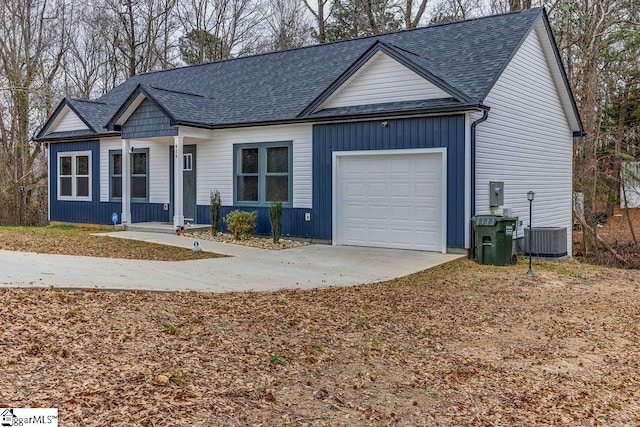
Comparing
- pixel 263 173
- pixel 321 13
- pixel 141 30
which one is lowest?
pixel 263 173

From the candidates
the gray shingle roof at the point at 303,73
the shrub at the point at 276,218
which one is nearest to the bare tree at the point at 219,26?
the gray shingle roof at the point at 303,73

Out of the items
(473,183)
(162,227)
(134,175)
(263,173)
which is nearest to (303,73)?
(263,173)

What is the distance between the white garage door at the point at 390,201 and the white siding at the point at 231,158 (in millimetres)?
1000

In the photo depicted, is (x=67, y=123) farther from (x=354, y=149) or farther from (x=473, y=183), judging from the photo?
(x=473, y=183)

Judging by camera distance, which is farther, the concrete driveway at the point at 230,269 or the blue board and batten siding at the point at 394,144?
the blue board and batten siding at the point at 394,144

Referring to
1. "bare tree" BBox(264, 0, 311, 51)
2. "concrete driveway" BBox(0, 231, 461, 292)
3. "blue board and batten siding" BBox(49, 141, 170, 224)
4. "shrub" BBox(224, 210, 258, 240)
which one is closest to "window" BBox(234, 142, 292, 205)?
"shrub" BBox(224, 210, 258, 240)

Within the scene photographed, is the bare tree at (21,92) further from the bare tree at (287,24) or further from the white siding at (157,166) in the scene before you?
the bare tree at (287,24)

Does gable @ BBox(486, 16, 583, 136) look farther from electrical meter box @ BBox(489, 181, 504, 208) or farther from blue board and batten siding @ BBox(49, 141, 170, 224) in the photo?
blue board and batten siding @ BBox(49, 141, 170, 224)

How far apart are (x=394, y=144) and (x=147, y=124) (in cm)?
674

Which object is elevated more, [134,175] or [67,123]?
[67,123]

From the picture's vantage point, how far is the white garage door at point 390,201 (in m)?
11.9

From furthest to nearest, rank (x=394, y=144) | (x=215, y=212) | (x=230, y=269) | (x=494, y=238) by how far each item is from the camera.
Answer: (x=215, y=212) < (x=394, y=144) < (x=494, y=238) < (x=230, y=269)

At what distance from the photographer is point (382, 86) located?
492 inches

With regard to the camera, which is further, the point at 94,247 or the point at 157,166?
the point at 157,166
